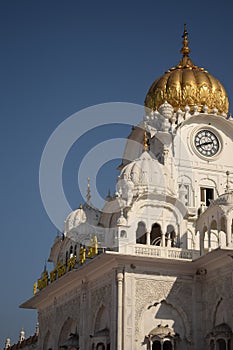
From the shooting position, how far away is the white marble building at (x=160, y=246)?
2350 centimetres

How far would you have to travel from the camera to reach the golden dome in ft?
100.0

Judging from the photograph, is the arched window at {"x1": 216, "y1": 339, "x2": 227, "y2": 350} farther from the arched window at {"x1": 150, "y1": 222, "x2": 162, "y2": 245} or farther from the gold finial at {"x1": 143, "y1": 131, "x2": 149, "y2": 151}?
the gold finial at {"x1": 143, "y1": 131, "x2": 149, "y2": 151}

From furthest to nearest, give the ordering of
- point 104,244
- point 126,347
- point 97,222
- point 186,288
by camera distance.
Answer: point 97,222 → point 104,244 → point 186,288 → point 126,347

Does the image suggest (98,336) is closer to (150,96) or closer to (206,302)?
(206,302)

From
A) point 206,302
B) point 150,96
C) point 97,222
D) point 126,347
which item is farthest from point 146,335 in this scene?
point 150,96

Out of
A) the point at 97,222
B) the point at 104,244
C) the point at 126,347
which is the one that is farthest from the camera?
the point at 97,222

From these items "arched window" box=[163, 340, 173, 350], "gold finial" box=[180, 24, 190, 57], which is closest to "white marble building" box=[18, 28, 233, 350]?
"arched window" box=[163, 340, 173, 350]

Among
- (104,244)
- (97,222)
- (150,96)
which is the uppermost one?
(150,96)

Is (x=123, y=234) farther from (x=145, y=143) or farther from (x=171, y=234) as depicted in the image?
(x=145, y=143)

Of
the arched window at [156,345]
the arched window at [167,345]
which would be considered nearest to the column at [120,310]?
the arched window at [156,345]

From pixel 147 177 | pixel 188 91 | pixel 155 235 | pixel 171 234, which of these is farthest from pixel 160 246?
pixel 188 91

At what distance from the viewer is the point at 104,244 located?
26.9 metres

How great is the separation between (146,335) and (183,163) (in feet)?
25.7

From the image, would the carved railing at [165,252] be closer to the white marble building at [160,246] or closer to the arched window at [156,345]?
the white marble building at [160,246]
